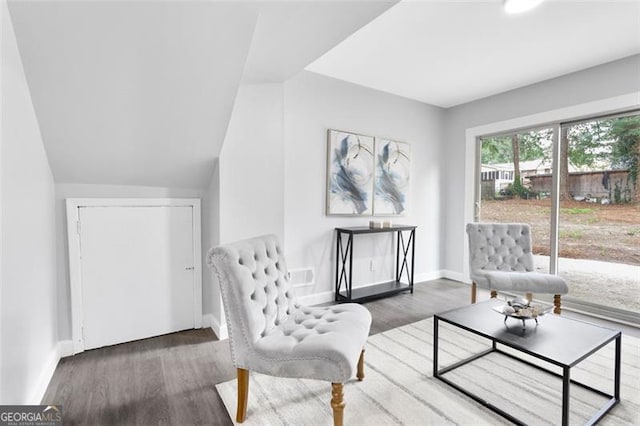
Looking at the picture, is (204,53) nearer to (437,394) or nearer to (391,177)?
(437,394)

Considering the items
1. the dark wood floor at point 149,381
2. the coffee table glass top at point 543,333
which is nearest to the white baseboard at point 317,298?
the dark wood floor at point 149,381

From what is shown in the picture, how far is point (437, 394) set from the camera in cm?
181

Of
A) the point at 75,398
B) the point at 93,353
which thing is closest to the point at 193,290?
the point at 93,353

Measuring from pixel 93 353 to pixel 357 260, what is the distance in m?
2.57

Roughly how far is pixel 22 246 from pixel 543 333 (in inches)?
113

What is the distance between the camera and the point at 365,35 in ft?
8.25

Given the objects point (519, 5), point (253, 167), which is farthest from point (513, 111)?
point (253, 167)

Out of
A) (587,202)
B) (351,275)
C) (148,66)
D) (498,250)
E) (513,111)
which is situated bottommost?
(351,275)

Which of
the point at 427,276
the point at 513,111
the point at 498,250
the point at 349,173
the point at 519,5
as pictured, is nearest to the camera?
the point at 519,5

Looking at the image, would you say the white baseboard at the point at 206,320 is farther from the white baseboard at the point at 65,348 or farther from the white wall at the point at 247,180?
the white baseboard at the point at 65,348

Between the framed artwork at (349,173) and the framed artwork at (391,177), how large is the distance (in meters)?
0.12

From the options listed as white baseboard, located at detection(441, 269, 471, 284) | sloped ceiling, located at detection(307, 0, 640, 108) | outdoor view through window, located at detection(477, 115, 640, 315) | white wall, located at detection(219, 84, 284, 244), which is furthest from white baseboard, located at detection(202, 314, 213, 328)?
outdoor view through window, located at detection(477, 115, 640, 315)

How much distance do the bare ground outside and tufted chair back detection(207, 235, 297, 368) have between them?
331 centimetres

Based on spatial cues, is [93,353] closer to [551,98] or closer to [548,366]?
[548,366]
